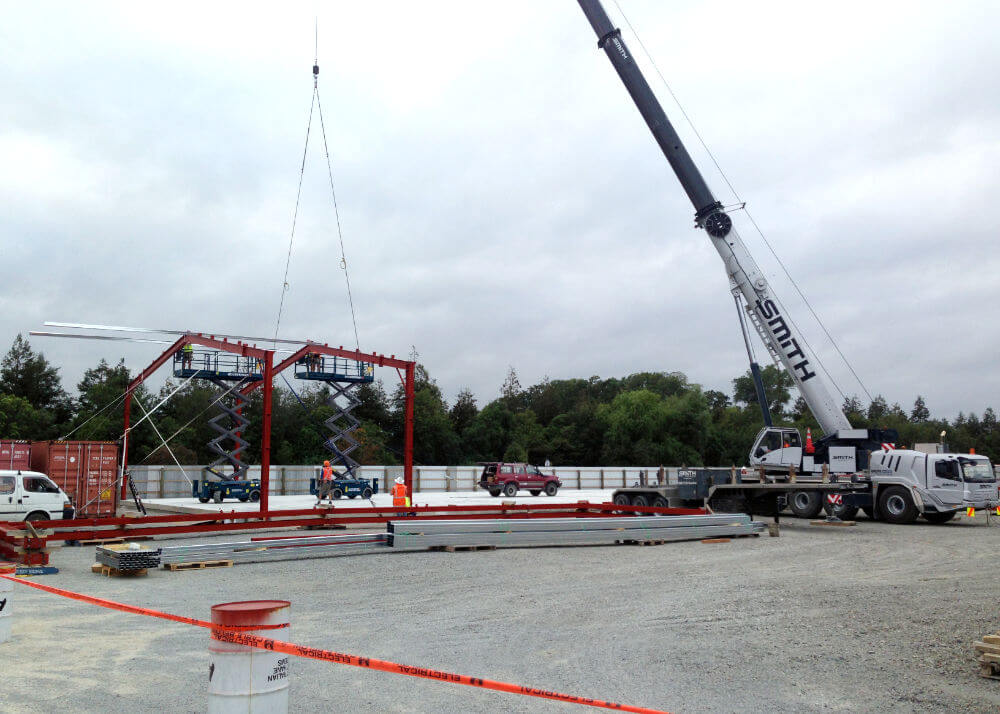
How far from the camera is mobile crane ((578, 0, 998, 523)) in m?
23.2

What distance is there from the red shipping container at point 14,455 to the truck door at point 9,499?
246 inches

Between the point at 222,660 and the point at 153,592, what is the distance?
791 centimetres

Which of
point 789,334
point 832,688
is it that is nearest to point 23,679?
point 832,688

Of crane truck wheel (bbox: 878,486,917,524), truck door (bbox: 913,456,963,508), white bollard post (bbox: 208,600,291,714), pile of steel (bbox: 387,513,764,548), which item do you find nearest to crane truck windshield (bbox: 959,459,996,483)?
truck door (bbox: 913,456,963,508)

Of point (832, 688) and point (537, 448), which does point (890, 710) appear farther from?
point (537, 448)

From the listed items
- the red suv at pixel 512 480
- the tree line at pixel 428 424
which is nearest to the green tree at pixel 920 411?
the tree line at pixel 428 424

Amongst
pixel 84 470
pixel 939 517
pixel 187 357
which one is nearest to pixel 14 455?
pixel 84 470

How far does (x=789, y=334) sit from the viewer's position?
2456cm

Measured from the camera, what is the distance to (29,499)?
64.2 feet

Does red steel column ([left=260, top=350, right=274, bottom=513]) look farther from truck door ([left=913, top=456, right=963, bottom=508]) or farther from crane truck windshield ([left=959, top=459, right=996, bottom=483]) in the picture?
crane truck windshield ([left=959, top=459, right=996, bottom=483])

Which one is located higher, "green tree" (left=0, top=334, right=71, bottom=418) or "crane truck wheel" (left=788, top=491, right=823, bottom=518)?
"green tree" (left=0, top=334, right=71, bottom=418)

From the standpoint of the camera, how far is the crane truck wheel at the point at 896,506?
22.9m

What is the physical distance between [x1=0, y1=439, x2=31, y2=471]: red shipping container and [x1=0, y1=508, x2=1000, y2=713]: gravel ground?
485 inches

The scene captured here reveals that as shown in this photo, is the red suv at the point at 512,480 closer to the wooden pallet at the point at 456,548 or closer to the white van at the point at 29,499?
the white van at the point at 29,499
